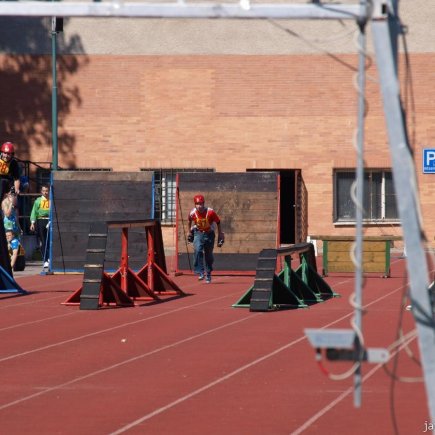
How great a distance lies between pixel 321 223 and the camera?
143ft

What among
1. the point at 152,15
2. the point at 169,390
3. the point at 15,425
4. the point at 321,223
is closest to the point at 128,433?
the point at 15,425

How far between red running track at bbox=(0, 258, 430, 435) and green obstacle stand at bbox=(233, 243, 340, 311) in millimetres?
381

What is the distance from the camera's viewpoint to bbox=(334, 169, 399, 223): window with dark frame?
4372cm

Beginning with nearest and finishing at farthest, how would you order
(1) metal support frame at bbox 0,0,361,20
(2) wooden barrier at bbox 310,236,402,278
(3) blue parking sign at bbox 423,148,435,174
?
1. (1) metal support frame at bbox 0,0,361,20
2. (2) wooden barrier at bbox 310,236,402,278
3. (3) blue parking sign at bbox 423,148,435,174

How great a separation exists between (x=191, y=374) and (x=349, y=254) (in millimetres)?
16600

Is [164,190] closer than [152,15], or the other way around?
[152,15]

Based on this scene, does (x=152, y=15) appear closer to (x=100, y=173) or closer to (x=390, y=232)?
(x=100, y=173)

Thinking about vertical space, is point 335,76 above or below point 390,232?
above

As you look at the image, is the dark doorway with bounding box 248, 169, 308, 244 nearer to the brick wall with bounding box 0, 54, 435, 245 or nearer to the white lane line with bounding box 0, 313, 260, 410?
the brick wall with bounding box 0, 54, 435, 245

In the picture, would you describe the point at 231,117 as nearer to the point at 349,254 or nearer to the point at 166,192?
the point at 166,192

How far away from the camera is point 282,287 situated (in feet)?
69.9

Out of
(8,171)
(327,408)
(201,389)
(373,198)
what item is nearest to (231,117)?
(373,198)

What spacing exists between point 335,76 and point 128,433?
34568 millimetres

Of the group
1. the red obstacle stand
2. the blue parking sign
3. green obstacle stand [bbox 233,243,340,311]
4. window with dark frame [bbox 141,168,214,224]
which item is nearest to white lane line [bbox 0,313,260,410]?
green obstacle stand [bbox 233,243,340,311]
